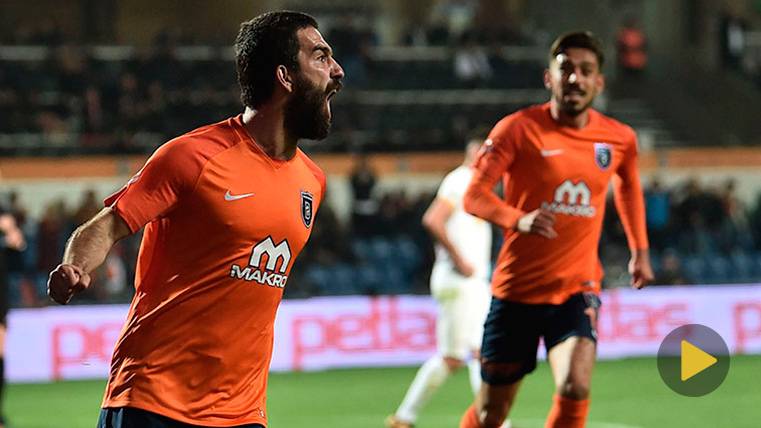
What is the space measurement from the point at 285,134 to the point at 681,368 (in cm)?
646

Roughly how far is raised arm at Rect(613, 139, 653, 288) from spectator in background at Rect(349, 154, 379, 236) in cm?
1078

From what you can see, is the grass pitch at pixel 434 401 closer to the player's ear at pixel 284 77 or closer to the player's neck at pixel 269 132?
the player's neck at pixel 269 132

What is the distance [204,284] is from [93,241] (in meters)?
0.46

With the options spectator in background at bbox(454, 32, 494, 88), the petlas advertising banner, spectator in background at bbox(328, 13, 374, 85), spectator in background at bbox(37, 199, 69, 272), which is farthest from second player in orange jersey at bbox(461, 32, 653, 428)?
spectator in background at bbox(454, 32, 494, 88)

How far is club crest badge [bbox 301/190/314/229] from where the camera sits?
4.36 meters

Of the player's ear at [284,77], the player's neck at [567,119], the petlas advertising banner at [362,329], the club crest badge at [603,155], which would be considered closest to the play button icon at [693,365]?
the petlas advertising banner at [362,329]

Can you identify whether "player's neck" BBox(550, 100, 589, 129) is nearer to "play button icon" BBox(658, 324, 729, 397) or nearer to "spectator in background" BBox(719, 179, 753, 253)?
"play button icon" BBox(658, 324, 729, 397)

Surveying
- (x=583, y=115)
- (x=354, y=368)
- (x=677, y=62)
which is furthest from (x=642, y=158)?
(x=583, y=115)

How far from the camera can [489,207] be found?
21.6 feet

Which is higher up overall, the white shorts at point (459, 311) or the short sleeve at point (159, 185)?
the short sleeve at point (159, 185)

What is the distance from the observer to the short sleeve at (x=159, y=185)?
3.89m

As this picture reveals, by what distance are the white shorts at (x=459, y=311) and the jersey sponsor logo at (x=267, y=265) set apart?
5.37 meters

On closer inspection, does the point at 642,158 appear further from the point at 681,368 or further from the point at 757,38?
the point at 681,368

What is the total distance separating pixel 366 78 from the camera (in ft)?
73.9
